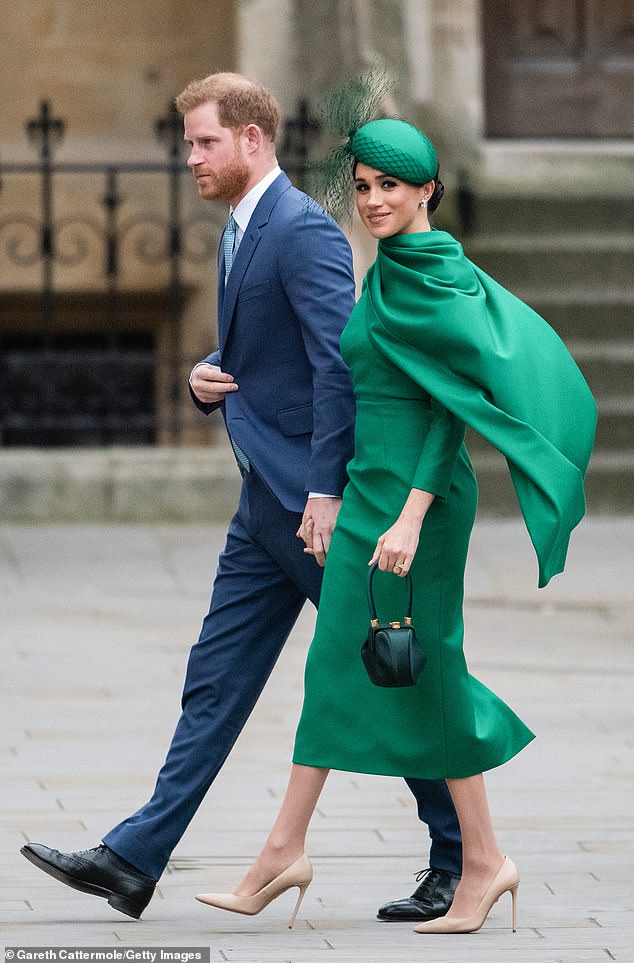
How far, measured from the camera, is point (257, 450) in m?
4.87

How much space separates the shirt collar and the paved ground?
1.53 meters

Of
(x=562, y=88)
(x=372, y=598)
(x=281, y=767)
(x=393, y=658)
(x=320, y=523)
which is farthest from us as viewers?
(x=562, y=88)

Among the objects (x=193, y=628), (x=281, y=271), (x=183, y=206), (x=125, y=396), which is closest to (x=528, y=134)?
(x=183, y=206)

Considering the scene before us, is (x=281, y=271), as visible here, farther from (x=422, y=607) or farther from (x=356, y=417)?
(x=422, y=607)

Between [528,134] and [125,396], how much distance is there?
288 cm

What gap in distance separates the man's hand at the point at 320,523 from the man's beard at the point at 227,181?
710 mm

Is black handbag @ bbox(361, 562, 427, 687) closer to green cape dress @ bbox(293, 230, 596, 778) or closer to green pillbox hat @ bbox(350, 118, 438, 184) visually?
green cape dress @ bbox(293, 230, 596, 778)

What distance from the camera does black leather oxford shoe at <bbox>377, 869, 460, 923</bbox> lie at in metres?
4.84

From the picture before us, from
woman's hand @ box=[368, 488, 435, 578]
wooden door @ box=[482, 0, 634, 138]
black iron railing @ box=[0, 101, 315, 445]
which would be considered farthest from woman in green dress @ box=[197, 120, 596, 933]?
wooden door @ box=[482, 0, 634, 138]

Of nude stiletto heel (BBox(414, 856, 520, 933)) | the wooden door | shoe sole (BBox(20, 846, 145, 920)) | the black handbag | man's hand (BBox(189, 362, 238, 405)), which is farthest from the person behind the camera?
the wooden door

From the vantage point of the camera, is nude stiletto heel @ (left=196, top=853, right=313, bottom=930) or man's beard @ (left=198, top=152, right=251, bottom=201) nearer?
nude stiletto heel @ (left=196, top=853, right=313, bottom=930)

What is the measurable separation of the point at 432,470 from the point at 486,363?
0.80 feet

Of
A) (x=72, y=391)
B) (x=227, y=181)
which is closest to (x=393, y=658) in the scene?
(x=227, y=181)

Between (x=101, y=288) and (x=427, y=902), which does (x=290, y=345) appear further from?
(x=101, y=288)
